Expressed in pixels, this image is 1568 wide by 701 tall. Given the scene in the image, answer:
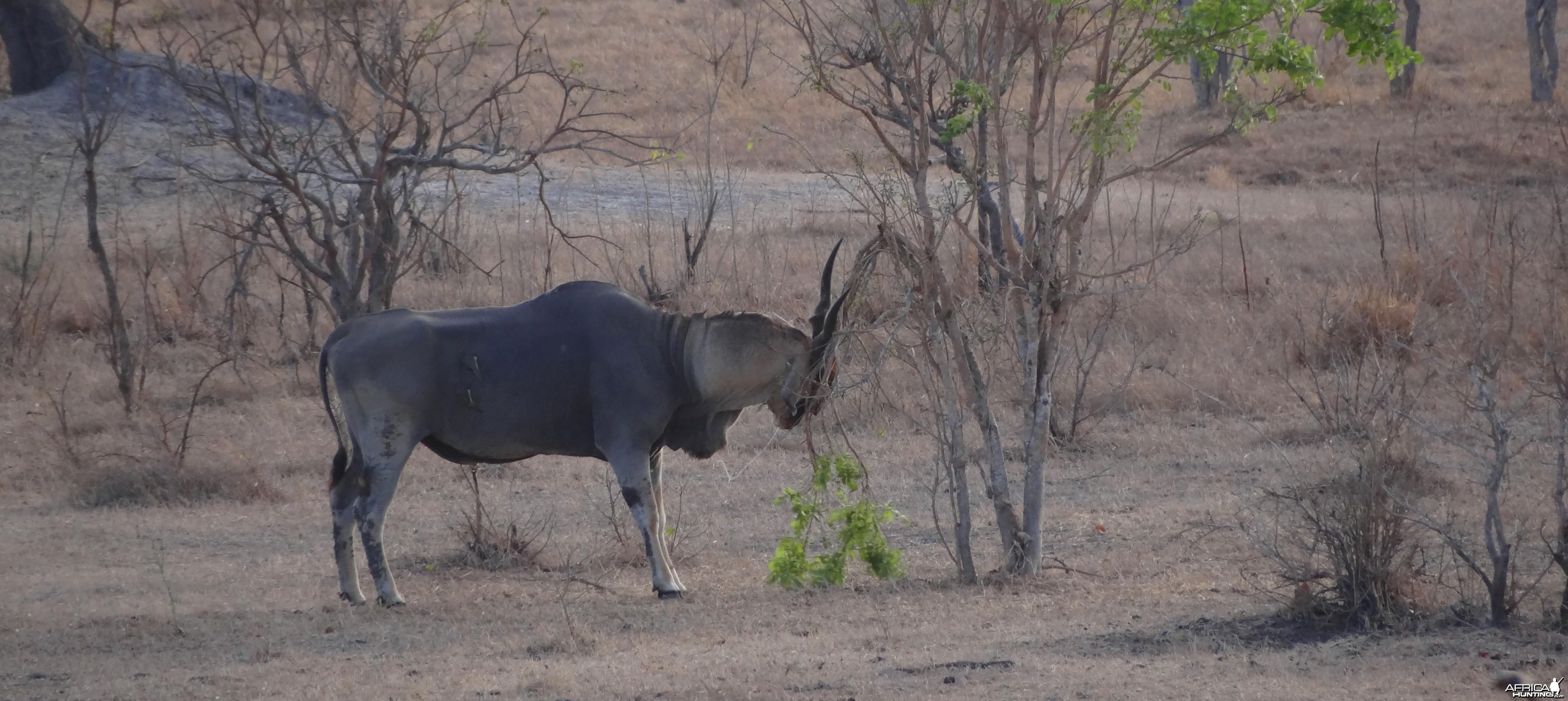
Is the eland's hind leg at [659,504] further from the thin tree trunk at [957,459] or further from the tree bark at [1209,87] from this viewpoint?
the tree bark at [1209,87]

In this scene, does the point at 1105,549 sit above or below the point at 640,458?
below

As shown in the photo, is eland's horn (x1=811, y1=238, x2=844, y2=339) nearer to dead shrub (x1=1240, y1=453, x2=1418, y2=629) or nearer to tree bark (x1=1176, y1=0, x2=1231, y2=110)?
dead shrub (x1=1240, y1=453, x2=1418, y2=629)

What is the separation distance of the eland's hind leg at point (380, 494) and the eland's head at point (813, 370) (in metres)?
1.93

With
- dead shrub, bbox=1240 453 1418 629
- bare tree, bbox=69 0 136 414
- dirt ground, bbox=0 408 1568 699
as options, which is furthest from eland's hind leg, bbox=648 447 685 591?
bare tree, bbox=69 0 136 414

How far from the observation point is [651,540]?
7.10m

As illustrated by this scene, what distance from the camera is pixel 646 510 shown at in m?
7.11

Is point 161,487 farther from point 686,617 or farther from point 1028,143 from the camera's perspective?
point 1028,143

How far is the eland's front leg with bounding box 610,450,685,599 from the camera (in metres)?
7.05

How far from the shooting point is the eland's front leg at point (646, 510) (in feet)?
23.1

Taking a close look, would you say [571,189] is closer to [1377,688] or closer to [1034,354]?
[1034,354]

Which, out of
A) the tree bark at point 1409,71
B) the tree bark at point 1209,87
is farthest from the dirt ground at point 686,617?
the tree bark at point 1409,71

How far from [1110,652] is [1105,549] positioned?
99.7 inches

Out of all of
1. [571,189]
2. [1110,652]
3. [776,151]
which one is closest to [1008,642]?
[1110,652]

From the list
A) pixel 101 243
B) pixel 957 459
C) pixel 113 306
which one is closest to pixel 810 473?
pixel 957 459
